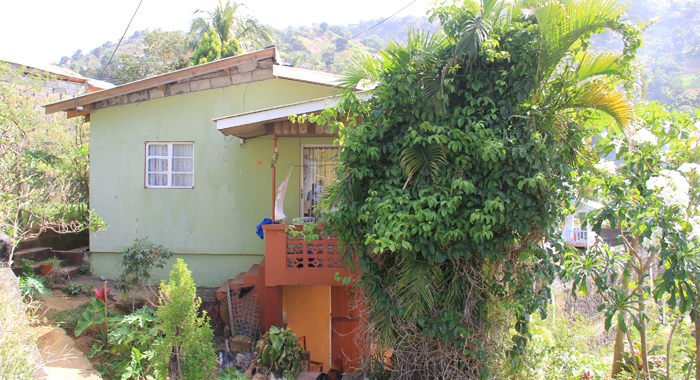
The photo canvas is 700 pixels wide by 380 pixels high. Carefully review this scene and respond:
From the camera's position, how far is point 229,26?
849 inches

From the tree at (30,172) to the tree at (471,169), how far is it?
16.3 ft

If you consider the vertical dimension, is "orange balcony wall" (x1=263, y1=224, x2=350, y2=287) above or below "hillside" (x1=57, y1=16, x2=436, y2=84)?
below

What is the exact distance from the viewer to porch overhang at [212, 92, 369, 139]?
641 centimetres

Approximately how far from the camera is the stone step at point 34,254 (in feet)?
26.2

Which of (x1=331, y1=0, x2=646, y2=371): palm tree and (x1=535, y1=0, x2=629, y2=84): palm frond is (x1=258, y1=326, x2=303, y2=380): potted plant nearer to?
(x1=331, y1=0, x2=646, y2=371): palm tree

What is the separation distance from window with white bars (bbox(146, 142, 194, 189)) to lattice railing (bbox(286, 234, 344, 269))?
3490 millimetres

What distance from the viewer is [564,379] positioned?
5059 mm

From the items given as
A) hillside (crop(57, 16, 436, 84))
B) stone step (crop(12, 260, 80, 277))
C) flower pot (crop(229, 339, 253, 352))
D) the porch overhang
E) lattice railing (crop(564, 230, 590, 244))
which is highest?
hillside (crop(57, 16, 436, 84))

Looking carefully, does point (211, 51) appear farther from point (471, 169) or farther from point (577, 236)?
point (577, 236)

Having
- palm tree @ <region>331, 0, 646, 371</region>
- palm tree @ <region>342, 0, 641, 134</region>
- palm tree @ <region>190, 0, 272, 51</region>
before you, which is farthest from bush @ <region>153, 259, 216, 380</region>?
palm tree @ <region>190, 0, 272, 51</region>

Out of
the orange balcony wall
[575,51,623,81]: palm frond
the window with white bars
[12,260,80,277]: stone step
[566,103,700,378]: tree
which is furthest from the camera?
the window with white bars

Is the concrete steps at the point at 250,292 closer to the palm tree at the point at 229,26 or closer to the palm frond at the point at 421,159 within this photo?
the palm frond at the point at 421,159

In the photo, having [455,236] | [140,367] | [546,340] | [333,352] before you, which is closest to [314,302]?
[333,352]

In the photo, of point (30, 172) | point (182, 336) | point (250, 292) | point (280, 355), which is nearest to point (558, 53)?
point (280, 355)
